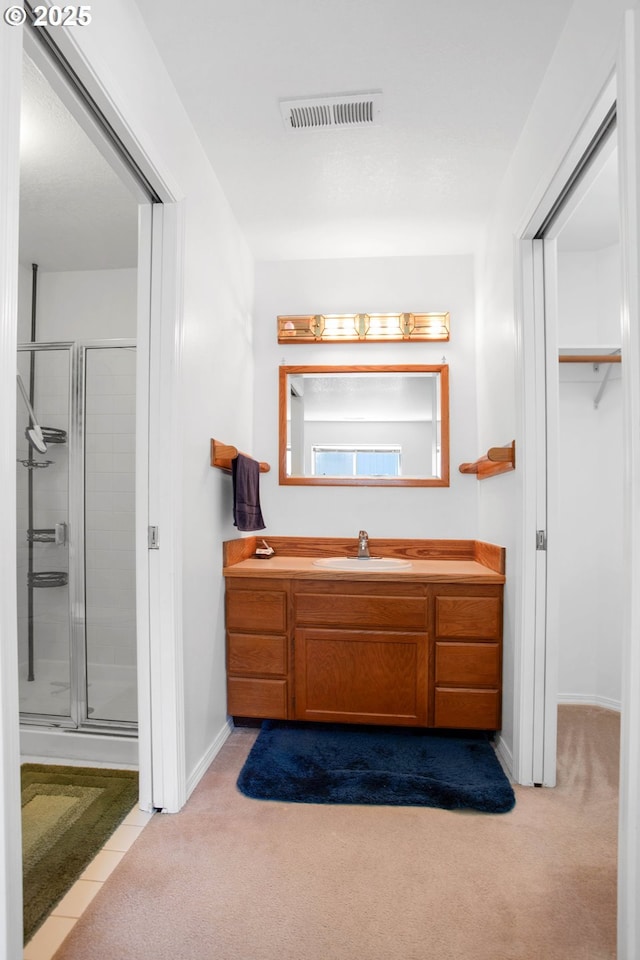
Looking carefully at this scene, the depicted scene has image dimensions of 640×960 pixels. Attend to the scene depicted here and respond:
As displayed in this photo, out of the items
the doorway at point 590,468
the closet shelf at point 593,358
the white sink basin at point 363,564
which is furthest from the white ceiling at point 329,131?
the white sink basin at point 363,564

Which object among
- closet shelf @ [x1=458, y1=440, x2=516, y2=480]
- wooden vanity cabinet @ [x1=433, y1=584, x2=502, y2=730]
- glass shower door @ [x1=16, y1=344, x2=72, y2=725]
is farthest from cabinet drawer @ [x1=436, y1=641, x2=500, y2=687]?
glass shower door @ [x1=16, y1=344, x2=72, y2=725]

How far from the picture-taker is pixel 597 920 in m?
1.51

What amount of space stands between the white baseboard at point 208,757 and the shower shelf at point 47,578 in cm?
111

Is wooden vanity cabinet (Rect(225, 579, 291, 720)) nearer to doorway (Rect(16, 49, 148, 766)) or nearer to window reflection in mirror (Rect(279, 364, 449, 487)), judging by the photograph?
doorway (Rect(16, 49, 148, 766))

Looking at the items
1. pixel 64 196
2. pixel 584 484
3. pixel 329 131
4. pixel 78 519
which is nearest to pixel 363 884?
pixel 78 519

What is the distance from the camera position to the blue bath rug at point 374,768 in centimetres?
213

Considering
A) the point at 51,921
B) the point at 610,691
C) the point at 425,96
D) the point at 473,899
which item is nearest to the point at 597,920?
the point at 473,899

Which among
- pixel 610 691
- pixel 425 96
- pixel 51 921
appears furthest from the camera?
pixel 610 691

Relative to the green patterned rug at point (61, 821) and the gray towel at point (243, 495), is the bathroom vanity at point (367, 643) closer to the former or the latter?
the gray towel at point (243, 495)

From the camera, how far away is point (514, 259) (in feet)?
7.68

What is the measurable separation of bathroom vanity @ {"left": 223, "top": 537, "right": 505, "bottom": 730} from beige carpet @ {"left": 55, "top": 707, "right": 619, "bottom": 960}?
1.67 ft

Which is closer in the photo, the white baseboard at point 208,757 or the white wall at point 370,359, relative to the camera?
the white baseboard at point 208,757

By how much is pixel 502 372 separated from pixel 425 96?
3.68ft

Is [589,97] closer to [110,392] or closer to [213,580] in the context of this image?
[213,580]
